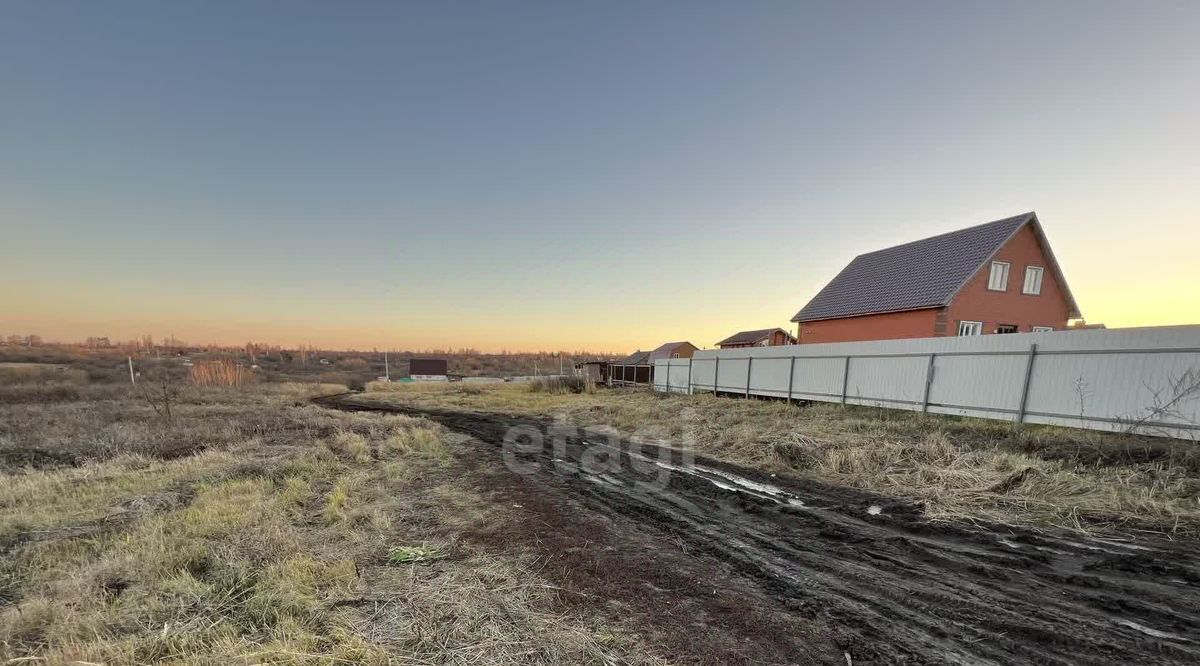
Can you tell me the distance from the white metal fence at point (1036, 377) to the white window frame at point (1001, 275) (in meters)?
8.76

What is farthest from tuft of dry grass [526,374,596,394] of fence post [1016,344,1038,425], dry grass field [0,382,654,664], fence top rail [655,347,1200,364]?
fence post [1016,344,1038,425]

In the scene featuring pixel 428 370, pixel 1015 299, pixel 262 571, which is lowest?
pixel 428 370

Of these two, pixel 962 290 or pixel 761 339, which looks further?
pixel 761 339

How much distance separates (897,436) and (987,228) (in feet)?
47.0

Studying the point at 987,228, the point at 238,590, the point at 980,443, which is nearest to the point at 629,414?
the point at 980,443

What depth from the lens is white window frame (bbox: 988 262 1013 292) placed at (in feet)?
52.7

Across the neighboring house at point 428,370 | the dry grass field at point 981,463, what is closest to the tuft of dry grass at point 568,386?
the dry grass field at point 981,463

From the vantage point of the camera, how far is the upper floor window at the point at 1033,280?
16.9m

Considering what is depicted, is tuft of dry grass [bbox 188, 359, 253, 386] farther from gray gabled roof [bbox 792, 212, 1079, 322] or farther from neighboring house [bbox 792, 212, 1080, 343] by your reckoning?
neighboring house [bbox 792, 212, 1080, 343]

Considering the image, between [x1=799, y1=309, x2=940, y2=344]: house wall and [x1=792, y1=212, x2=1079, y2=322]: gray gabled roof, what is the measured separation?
32cm

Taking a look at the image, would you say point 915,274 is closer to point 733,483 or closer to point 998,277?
point 998,277

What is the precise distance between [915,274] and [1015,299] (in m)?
3.78

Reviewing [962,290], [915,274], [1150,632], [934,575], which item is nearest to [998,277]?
[962,290]

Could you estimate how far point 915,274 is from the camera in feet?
56.7
